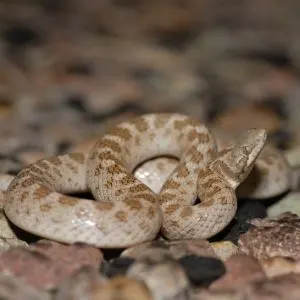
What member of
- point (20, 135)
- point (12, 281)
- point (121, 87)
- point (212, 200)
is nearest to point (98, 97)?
point (121, 87)

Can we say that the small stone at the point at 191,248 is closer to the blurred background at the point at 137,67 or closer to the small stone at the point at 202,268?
the small stone at the point at 202,268

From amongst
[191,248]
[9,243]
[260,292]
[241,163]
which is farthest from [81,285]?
[241,163]

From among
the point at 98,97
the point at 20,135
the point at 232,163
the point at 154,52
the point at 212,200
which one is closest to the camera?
the point at 212,200

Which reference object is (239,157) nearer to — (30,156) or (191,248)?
(191,248)

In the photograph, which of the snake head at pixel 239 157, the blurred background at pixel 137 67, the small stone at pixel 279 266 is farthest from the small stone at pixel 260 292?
the blurred background at pixel 137 67

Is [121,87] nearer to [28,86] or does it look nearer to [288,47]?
[28,86]
